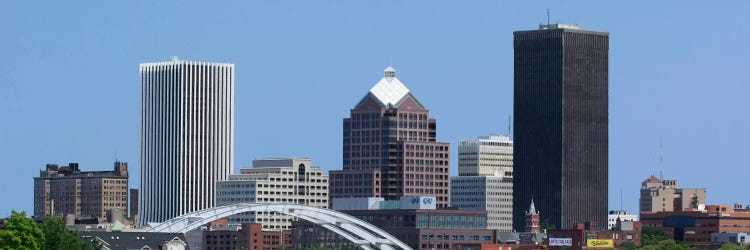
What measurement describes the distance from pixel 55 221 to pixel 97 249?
1297 centimetres

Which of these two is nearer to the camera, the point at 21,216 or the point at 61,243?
the point at 21,216

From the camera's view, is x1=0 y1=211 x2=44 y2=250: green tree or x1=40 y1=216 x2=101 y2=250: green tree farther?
x1=40 y1=216 x2=101 y2=250: green tree

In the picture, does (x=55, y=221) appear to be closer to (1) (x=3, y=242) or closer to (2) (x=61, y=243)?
(2) (x=61, y=243)

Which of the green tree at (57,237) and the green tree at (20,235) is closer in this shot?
the green tree at (20,235)

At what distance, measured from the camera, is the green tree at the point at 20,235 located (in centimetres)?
14400

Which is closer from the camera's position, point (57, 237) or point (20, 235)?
point (20, 235)

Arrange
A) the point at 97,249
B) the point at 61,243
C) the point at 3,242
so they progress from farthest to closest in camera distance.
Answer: the point at 97,249, the point at 61,243, the point at 3,242

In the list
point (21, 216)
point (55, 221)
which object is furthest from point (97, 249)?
point (21, 216)

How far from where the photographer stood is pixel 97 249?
174375mm

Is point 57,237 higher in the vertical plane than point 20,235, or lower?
lower

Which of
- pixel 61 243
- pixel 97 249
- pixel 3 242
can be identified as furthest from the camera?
pixel 97 249

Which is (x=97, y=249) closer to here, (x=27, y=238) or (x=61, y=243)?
(x=61, y=243)

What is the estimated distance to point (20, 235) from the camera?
477 feet

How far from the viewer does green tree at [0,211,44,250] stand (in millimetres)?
144000
